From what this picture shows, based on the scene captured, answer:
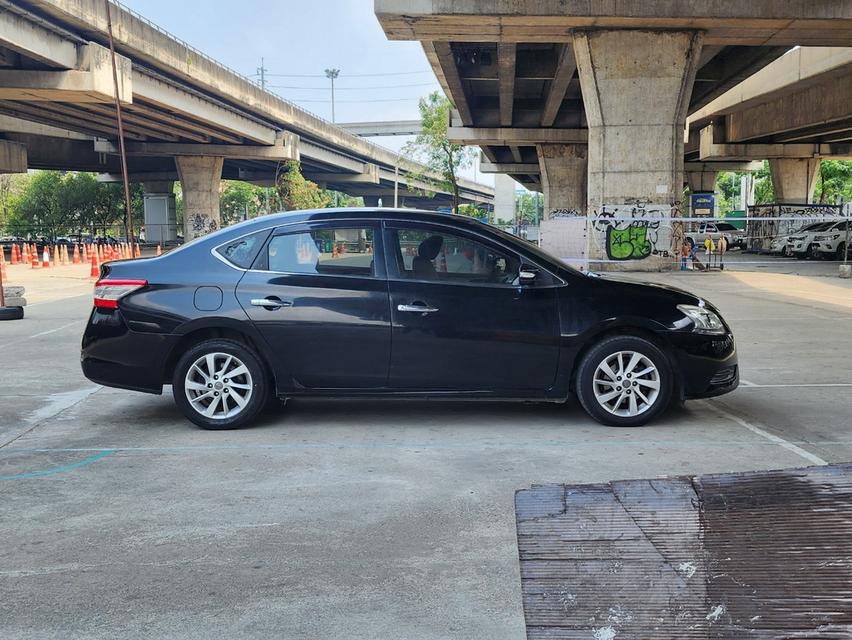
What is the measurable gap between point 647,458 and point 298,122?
51.8 meters

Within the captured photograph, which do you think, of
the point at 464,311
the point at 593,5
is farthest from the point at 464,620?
the point at 593,5

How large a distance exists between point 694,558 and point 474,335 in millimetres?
3740

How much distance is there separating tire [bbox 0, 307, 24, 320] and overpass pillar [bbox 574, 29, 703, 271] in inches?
573

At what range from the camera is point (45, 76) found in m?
28.5

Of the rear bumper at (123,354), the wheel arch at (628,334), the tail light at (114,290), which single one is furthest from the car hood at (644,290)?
the tail light at (114,290)

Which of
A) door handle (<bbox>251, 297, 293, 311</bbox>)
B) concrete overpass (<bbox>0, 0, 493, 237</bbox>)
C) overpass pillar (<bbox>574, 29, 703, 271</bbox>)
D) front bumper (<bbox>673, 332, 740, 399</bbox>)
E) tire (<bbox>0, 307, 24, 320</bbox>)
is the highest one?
concrete overpass (<bbox>0, 0, 493, 237</bbox>)

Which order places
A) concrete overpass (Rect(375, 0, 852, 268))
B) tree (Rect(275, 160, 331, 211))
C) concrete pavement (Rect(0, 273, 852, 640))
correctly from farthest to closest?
tree (Rect(275, 160, 331, 211)), concrete overpass (Rect(375, 0, 852, 268)), concrete pavement (Rect(0, 273, 852, 640))

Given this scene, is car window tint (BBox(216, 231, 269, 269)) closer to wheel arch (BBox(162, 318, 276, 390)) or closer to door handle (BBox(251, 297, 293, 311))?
door handle (BBox(251, 297, 293, 311))

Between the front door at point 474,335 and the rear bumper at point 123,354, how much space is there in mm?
1721

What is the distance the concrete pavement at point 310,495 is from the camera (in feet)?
10.8

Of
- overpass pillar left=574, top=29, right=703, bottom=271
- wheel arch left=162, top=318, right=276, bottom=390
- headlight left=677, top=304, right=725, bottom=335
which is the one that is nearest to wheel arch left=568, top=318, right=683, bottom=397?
headlight left=677, top=304, right=725, bottom=335

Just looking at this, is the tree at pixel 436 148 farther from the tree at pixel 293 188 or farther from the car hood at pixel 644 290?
the car hood at pixel 644 290

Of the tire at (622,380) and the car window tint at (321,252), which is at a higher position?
the car window tint at (321,252)

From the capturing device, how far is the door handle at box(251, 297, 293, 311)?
617 cm
